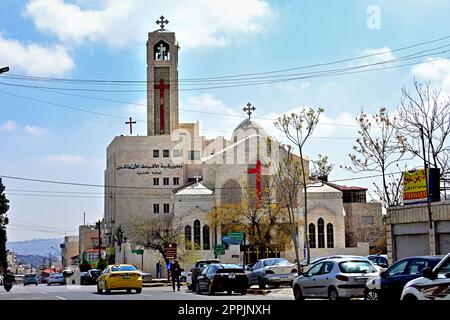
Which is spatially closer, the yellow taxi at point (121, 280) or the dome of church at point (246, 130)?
the yellow taxi at point (121, 280)

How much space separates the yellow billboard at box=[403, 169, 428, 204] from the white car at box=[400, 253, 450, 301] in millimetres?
19698

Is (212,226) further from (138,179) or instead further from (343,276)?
(343,276)

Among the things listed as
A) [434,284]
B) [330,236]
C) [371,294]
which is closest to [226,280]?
[371,294]

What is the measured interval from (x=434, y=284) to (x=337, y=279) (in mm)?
9096

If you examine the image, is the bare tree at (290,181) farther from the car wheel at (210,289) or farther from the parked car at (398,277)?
the parked car at (398,277)

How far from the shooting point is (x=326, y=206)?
7862cm

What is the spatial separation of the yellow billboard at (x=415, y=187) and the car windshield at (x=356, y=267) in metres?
11.0

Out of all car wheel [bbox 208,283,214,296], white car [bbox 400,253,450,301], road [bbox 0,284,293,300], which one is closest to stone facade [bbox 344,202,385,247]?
road [bbox 0,284,293,300]

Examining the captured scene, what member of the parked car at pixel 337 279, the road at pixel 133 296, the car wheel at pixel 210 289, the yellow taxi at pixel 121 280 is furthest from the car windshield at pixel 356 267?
the yellow taxi at pixel 121 280

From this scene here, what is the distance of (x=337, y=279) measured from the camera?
21703 mm

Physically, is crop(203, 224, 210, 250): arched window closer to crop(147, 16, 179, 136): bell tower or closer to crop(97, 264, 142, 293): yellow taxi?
crop(147, 16, 179, 136): bell tower

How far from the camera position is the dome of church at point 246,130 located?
9381 cm
